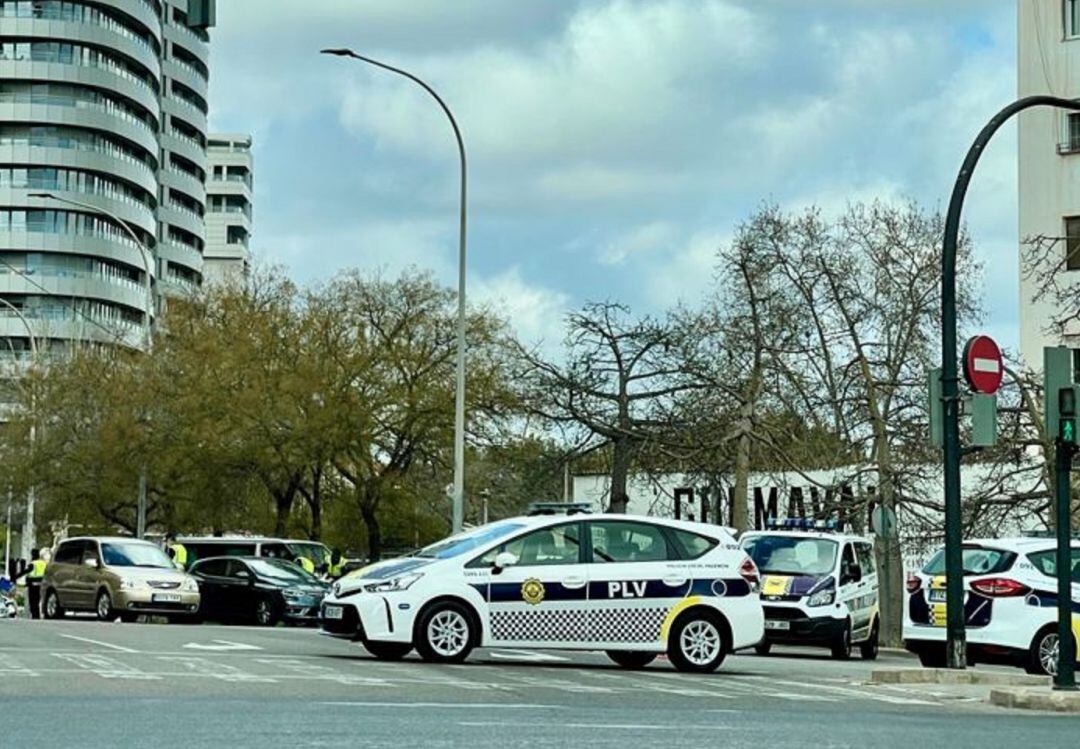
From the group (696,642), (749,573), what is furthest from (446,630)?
(749,573)

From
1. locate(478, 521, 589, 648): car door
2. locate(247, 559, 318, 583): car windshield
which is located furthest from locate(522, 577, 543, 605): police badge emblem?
locate(247, 559, 318, 583): car windshield

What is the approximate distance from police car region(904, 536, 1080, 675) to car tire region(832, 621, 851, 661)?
6485mm

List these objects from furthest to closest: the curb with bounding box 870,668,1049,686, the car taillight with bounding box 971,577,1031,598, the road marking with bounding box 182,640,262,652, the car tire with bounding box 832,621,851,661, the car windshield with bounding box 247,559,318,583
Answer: the car windshield with bounding box 247,559,318,583, the car tire with bounding box 832,621,851,661, the road marking with bounding box 182,640,262,652, the car taillight with bounding box 971,577,1031,598, the curb with bounding box 870,668,1049,686

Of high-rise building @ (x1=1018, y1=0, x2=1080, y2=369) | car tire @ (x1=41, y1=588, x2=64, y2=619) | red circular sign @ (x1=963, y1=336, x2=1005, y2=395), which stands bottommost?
car tire @ (x1=41, y1=588, x2=64, y2=619)

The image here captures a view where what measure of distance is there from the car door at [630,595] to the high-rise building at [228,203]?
149 m

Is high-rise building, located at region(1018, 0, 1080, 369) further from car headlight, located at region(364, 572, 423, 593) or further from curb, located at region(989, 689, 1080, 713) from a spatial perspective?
curb, located at region(989, 689, 1080, 713)

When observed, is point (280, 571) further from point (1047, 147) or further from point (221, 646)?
point (1047, 147)

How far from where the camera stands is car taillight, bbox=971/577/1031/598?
23672 mm

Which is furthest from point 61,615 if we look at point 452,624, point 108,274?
point 108,274

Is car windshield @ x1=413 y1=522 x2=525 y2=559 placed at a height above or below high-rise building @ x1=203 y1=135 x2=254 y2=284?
below

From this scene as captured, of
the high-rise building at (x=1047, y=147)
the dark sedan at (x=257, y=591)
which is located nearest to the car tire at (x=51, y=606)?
the dark sedan at (x=257, y=591)

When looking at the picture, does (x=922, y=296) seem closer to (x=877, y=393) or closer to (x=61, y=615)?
(x=877, y=393)

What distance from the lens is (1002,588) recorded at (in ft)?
77.8

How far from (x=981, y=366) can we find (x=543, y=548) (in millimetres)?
4746
